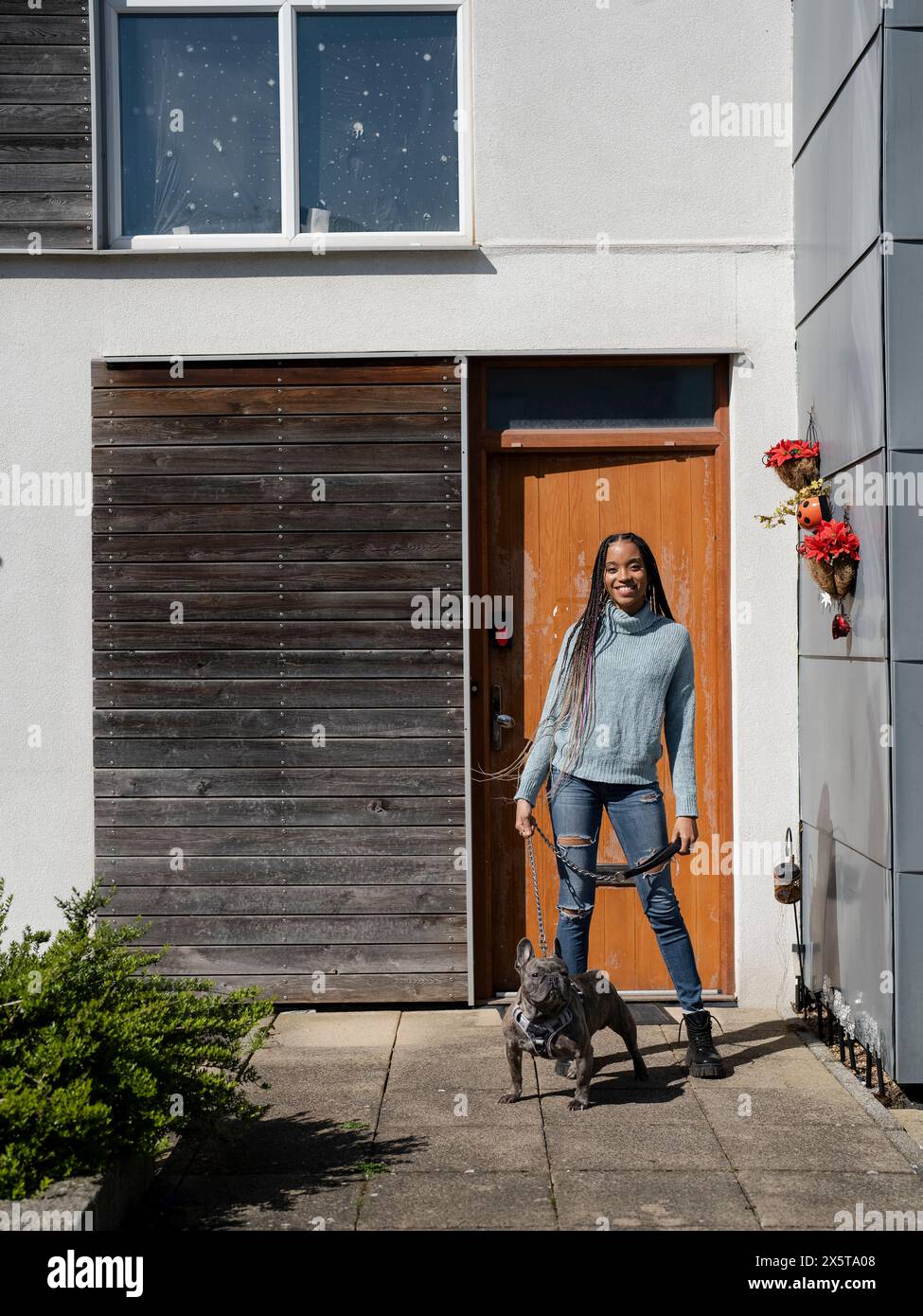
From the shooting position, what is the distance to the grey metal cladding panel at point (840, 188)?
5.39 meters

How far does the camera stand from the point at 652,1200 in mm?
4324

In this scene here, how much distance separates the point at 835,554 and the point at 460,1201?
2.94 meters

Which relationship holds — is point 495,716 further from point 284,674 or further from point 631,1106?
point 631,1106

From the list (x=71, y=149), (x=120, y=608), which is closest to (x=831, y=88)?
(x=71, y=149)

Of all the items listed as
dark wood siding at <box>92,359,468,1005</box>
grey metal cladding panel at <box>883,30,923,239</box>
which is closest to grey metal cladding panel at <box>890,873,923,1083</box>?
dark wood siding at <box>92,359,468,1005</box>

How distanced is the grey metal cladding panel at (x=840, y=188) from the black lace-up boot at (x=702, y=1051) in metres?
3.17

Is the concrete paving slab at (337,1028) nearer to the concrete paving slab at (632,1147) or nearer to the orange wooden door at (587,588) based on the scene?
the orange wooden door at (587,588)

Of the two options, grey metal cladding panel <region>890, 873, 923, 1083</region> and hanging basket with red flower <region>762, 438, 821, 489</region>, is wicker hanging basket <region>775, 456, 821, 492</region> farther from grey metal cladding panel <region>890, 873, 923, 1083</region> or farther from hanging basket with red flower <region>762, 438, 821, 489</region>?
grey metal cladding panel <region>890, 873, 923, 1083</region>

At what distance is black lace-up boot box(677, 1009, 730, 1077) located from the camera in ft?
18.4

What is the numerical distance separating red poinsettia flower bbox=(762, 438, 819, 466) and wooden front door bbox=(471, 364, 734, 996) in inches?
20.3

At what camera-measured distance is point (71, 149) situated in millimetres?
6715

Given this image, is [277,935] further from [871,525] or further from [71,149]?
[71,149]

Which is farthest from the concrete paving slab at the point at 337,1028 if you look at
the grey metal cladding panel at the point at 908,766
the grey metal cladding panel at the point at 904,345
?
→ the grey metal cladding panel at the point at 904,345

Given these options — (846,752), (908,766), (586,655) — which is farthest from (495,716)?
(908,766)
